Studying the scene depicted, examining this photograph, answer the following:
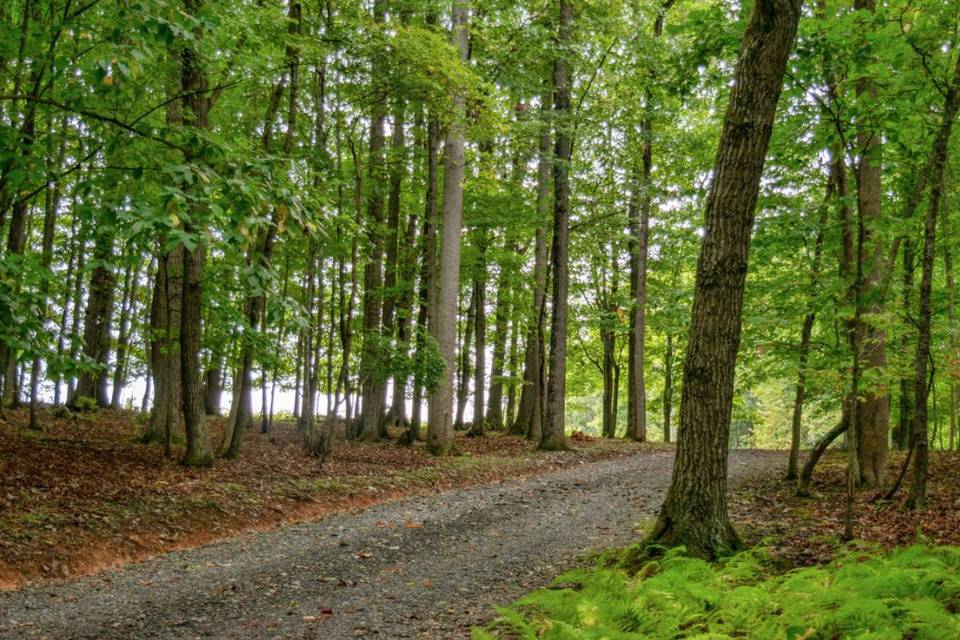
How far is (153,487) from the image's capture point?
9.20 metres

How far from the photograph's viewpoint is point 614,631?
12.3 feet

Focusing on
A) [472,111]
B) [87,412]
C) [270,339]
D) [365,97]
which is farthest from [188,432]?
[87,412]

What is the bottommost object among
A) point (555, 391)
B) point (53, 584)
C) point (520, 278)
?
point (53, 584)

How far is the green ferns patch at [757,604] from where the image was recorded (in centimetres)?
347

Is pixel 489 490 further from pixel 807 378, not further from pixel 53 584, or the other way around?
pixel 53 584

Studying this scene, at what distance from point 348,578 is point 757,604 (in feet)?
12.4

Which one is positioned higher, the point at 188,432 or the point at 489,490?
the point at 188,432

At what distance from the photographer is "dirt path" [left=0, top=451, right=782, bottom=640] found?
5.02m

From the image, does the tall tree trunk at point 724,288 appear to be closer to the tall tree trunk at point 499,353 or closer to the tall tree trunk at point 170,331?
the tall tree trunk at point 170,331

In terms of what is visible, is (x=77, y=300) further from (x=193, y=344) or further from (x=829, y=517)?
(x=829, y=517)

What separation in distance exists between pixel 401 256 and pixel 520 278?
417cm

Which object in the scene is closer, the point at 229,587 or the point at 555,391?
the point at 229,587

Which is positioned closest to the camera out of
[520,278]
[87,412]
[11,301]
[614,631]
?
[614,631]

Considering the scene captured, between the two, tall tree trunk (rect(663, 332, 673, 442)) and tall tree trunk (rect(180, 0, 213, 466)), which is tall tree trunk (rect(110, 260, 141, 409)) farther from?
tall tree trunk (rect(663, 332, 673, 442))
